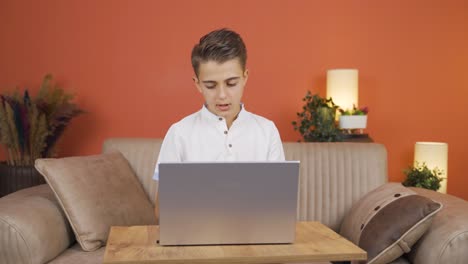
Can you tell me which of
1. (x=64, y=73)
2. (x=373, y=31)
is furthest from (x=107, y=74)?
(x=373, y=31)

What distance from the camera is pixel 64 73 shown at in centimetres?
393

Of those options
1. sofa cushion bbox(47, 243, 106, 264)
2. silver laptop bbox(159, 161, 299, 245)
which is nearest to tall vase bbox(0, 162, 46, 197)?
sofa cushion bbox(47, 243, 106, 264)

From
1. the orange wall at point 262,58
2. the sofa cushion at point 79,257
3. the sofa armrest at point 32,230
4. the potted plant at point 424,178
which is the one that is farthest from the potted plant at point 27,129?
the potted plant at point 424,178

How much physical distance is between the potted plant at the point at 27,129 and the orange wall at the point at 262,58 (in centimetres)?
32

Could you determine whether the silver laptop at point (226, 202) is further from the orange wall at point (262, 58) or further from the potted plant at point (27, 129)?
the orange wall at point (262, 58)

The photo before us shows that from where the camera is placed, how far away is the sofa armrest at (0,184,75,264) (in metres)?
1.97

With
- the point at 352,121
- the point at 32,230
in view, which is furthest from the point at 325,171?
the point at 32,230

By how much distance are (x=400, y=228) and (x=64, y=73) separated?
2771 mm

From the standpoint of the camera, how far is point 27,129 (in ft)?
11.4

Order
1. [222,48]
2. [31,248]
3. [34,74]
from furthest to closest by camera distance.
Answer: [34,74], [31,248], [222,48]

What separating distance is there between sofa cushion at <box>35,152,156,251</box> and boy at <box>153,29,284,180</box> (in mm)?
471

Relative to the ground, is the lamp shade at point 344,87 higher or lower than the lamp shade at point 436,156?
higher

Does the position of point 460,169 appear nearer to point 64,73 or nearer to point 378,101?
point 378,101

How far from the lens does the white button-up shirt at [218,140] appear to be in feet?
6.29
